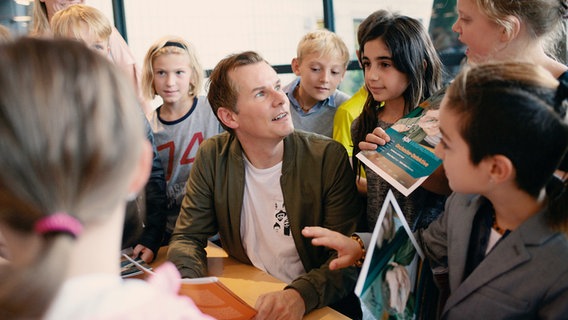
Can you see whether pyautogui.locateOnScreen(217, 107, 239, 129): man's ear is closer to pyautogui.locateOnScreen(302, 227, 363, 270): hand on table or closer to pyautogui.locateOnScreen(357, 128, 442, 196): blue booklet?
pyautogui.locateOnScreen(357, 128, 442, 196): blue booklet

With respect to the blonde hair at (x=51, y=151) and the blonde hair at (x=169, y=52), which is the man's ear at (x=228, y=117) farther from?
the blonde hair at (x=51, y=151)

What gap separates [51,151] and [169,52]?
218 centimetres

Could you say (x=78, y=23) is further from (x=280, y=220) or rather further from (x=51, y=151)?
(x=51, y=151)

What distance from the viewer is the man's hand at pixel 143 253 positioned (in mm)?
1979

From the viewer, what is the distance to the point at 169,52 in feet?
9.06

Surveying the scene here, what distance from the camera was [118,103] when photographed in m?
0.73

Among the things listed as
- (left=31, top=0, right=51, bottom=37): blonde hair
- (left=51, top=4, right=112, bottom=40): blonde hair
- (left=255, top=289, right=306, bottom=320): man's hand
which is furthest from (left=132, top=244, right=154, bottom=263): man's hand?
(left=31, top=0, right=51, bottom=37): blonde hair

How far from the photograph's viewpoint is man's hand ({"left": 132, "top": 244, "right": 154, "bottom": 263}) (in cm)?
198

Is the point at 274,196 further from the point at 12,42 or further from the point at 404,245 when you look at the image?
the point at 12,42

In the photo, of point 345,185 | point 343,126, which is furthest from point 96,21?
point 345,185

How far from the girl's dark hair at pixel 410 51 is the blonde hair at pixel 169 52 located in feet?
3.59

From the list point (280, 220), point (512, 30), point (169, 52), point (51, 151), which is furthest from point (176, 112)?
point (51, 151)

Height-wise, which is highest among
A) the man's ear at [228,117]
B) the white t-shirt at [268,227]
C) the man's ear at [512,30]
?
the man's ear at [512,30]

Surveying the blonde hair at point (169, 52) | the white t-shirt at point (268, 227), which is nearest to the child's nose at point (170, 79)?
the blonde hair at point (169, 52)
